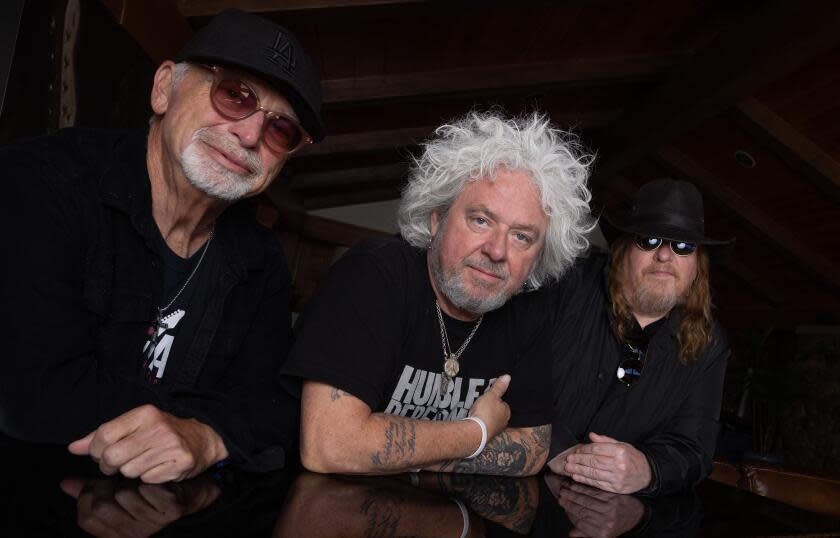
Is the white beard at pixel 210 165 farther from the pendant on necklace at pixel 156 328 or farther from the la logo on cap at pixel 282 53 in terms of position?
the pendant on necklace at pixel 156 328

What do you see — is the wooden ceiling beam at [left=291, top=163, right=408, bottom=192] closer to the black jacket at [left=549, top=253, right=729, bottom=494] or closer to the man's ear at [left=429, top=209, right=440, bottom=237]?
the black jacket at [left=549, top=253, right=729, bottom=494]

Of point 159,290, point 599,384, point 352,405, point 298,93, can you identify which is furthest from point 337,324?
point 599,384

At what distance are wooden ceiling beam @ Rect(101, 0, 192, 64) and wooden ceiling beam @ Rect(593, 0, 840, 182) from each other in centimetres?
331

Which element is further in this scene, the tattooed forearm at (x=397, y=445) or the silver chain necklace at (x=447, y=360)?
the silver chain necklace at (x=447, y=360)

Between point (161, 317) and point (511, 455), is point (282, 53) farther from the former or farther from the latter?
point (511, 455)

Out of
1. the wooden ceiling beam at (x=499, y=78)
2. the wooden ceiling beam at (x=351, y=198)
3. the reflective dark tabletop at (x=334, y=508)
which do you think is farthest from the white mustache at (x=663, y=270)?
the wooden ceiling beam at (x=351, y=198)

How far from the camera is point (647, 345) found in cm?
259

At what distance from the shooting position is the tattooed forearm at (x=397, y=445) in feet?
5.23

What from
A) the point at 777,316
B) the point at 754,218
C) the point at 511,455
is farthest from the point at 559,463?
the point at 777,316

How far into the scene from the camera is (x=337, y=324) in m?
1.67

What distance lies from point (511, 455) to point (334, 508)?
2.63 ft

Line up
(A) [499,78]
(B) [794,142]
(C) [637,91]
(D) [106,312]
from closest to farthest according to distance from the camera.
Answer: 1. (D) [106,312]
2. (A) [499,78]
3. (B) [794,142]
4. (C) [637,91]

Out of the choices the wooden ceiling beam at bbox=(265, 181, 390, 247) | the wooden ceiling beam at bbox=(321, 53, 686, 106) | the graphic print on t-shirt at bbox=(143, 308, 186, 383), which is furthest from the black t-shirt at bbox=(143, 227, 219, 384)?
the wooden ceiling beam at bbox=(265, 181, 390, 247)

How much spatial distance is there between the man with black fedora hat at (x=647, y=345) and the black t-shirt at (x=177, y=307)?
122 centimetres
